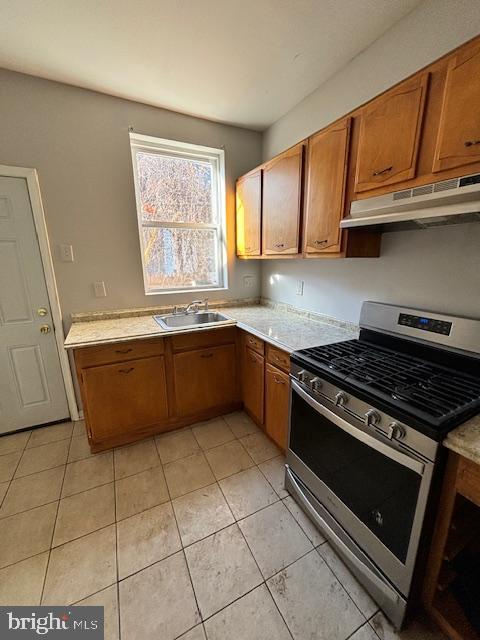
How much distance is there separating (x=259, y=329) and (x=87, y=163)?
189 centimetres

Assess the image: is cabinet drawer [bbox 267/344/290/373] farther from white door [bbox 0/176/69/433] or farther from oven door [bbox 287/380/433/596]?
white door [bbox 0/176/69/433]

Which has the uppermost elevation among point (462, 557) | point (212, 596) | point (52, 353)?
point (52, 353)

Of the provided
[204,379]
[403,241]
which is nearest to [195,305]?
[204,379]

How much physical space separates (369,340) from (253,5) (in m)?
1.89

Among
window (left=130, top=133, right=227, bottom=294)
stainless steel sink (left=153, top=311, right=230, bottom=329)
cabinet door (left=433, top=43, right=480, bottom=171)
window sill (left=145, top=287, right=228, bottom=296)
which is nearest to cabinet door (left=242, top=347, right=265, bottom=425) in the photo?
stainless steel sink (left=153, top=311, right=230, bottom=329)

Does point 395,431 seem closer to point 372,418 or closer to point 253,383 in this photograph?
point 372,418

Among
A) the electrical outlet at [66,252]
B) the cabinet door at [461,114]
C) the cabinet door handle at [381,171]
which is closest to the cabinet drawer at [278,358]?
the cabinet door handle at [381,171]

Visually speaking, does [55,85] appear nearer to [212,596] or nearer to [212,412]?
[212,412]

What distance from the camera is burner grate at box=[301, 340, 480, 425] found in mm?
934

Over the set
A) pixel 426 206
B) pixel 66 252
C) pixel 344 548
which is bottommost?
pixel 344 548

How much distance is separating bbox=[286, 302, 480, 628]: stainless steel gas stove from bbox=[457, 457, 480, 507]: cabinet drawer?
0.08 m

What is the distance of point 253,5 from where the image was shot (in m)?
1.32

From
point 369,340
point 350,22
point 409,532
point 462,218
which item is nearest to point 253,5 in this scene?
point 350,22

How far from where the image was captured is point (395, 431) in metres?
0.93
